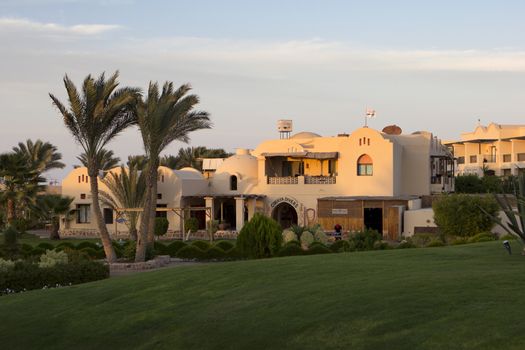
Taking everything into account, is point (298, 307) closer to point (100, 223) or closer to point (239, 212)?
point (100, 223)

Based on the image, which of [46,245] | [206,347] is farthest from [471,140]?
[206,347]

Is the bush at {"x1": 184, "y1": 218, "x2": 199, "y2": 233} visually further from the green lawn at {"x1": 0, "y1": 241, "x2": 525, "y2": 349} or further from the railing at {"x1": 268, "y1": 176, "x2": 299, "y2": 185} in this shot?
the green lawn at {"x1": 0, "y1": 241, "x2": 525, "y2": 349}

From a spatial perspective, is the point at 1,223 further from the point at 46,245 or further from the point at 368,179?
the point at 368,179

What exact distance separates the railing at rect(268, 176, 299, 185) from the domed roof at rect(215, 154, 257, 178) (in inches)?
73.8

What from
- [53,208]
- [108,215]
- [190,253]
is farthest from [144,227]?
[108,215]

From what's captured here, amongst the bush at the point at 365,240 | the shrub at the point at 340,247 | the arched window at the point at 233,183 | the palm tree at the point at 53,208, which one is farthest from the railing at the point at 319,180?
the bush at the point at 365,240

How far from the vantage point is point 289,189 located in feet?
167

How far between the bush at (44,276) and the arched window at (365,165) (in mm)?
28346

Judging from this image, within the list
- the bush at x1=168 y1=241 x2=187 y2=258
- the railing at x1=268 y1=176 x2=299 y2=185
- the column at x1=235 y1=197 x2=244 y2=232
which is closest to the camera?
the bush at x1=168 y1=241 x2=187 y2=258

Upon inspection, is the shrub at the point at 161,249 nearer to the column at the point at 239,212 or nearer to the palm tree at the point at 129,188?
the palm tree at the point at 129,188

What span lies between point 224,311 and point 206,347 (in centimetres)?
173

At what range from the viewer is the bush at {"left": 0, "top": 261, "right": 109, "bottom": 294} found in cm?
2128

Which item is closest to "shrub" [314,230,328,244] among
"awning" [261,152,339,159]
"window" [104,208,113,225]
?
"awning" [261,152,339,159]

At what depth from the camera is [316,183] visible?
1975 inches
